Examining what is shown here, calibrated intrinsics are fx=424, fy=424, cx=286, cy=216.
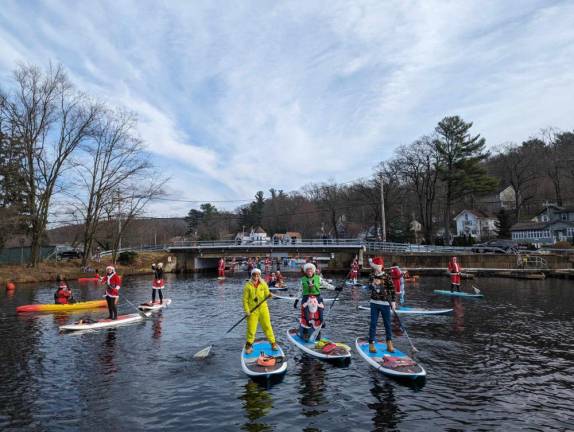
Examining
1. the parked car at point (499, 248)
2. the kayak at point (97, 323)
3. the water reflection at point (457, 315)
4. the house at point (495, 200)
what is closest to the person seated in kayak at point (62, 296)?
the kayak at point (97, 323)

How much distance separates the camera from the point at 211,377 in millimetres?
10555

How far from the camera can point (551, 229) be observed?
67125 mm

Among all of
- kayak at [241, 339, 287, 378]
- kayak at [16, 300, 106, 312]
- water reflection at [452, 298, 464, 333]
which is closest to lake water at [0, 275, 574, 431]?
water reflection at [452, 298, 464, 333]

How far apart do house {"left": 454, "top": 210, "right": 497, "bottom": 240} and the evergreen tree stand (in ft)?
93.4

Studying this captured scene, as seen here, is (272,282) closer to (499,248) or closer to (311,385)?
(311,385)

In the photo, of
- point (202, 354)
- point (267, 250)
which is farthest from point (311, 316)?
point (267, 250)

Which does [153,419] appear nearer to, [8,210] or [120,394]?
[120,394]

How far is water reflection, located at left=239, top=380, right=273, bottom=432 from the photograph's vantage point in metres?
7.73

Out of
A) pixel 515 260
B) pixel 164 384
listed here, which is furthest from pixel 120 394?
pixel 515 260

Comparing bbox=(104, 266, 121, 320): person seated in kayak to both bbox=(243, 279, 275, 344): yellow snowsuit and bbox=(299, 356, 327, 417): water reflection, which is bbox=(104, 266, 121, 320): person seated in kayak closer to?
bbox=(243, 279, 275, 344): yellow snowsuit

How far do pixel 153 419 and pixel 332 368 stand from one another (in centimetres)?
476

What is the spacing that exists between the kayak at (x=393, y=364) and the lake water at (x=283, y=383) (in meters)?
0.28

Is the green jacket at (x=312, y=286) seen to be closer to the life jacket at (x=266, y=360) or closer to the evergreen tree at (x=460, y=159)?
the life jacket at (x=266, y=360)

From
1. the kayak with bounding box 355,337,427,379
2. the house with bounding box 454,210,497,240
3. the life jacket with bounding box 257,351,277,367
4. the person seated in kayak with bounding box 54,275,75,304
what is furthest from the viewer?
the house with bounding box 454,210,497,240
